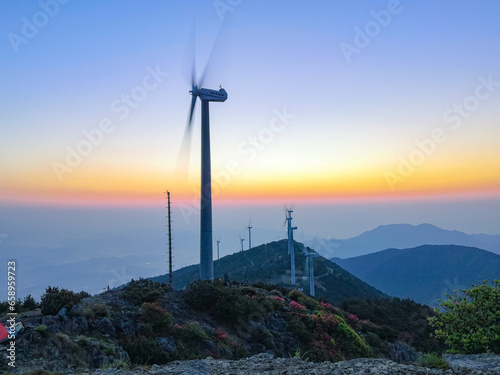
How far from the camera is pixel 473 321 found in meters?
12.3

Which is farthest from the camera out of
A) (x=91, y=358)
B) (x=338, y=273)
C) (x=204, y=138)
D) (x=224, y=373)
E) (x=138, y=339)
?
(x=338, y=273)

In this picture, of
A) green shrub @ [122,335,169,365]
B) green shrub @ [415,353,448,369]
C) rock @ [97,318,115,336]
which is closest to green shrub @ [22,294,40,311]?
rock @ [97,318,115,336]

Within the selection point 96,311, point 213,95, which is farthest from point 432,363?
point 213,95

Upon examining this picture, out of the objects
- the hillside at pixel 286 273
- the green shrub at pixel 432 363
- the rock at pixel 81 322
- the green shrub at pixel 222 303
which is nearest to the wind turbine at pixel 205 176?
the green shrub at pixel 222 303

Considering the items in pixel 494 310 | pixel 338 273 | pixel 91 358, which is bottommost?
pixel 338 273

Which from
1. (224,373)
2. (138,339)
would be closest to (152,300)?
(138,339)

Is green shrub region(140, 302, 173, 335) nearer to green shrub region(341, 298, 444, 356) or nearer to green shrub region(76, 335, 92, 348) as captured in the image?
green shrub region(76, 335, 92, 348)

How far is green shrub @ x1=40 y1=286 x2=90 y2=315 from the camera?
18203 millimetres

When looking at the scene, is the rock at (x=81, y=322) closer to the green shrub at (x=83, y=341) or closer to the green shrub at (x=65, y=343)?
the green shrub at (x=83, y=341)

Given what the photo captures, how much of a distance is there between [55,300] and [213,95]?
2503 centimetres

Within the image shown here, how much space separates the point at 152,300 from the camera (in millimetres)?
23469

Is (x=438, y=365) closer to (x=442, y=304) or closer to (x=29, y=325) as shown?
(x=442, y=304)

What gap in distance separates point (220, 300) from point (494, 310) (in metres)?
15.5

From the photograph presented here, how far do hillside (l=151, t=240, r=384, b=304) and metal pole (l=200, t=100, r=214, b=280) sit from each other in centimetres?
3823
